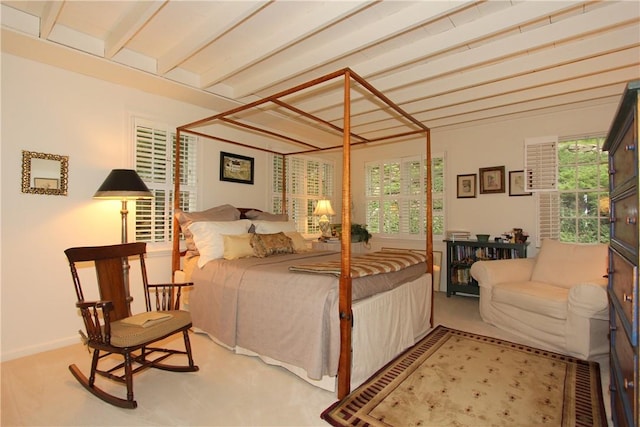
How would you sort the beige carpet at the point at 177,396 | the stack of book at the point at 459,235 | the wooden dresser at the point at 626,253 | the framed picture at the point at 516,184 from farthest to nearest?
the stack of book at the point at 459,235 → the framed picture at the point at 516,184 → the beige carpet at the point at 177,396 → the wooden dresser at the point at 626,253

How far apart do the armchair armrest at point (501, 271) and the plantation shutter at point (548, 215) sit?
2.46ft

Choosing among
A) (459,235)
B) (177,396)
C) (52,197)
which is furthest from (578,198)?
(52,197)

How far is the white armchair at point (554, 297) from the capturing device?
264 centimetres

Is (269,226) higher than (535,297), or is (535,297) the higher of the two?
(269,226)

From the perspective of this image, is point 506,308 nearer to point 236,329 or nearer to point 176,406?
point 236,329

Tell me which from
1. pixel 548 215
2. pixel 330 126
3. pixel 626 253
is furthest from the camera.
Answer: pixel 548 215

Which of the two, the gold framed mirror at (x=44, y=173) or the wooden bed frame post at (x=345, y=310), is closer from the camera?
the wooden bed frame post at (x=345, y=310)

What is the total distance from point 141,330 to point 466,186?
14.9ft

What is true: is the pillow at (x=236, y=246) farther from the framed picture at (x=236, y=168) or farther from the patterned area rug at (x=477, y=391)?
the patterned area rug at (x=477, y=391)

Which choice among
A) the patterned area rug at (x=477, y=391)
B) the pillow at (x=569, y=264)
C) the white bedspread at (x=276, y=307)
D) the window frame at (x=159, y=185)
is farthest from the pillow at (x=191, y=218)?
the pillow at (x=569, y=264)

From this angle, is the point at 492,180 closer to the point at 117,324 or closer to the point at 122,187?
the point at 122,187

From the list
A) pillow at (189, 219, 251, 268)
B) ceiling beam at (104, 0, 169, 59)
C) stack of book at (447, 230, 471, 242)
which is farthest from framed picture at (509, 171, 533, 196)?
ceiling beam at (104, 0, 169, 59)

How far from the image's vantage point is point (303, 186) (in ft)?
18.1

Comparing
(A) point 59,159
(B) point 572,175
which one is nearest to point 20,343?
(A) point 59,159
